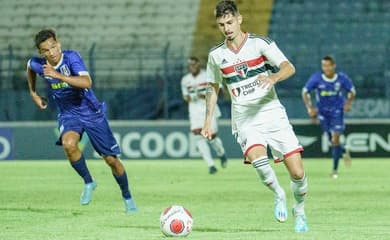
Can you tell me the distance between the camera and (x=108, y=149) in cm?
1191

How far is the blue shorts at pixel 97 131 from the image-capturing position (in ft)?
39.1

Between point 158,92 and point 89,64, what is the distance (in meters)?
1.66

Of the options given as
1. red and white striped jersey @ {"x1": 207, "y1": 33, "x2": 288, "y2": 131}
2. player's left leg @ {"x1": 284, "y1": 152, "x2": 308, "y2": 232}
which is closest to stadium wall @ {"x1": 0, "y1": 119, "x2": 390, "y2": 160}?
red and white striped jersey @ {"x1": 207, "y1": 33, "x2": 288, "y2": 131}

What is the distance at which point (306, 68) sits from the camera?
24.7m

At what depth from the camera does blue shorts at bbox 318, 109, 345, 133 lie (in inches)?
767

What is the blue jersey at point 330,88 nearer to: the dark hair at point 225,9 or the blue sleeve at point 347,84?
the blue sleeve at point 347,84

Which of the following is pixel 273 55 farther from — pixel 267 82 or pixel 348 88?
pixel 348 88

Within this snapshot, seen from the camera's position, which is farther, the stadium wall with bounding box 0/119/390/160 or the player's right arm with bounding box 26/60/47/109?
the stadium wall with bounding box 0/119/390/160

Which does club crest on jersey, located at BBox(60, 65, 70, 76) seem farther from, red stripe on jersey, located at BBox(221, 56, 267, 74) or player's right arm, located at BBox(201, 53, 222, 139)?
red stripe on jersey, located at BBox(221, 56, 267, 74)

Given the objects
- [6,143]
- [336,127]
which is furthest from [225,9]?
[6,143]

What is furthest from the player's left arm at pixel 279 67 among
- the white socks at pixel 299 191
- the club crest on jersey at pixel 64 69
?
the club crest on jersey at pixel 64 69

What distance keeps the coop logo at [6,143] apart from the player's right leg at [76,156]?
1167cm

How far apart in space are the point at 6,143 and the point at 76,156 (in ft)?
39.8

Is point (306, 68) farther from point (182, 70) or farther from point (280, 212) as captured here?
point (280, 212)
